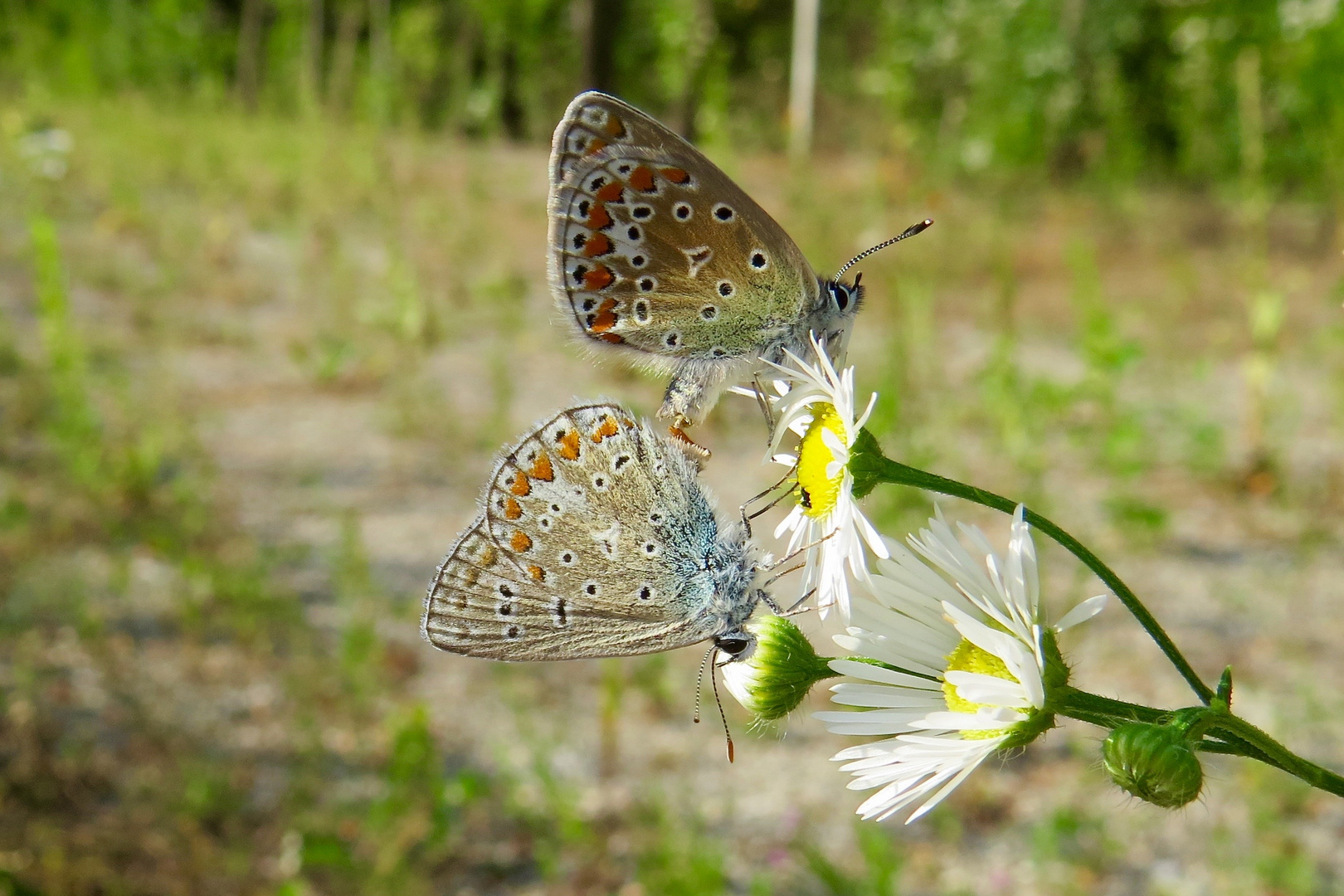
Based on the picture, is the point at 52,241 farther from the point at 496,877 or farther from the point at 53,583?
the point at 496,877

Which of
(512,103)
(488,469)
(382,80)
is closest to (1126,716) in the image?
(488,469)

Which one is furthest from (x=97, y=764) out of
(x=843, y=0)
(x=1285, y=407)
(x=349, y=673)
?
(x=843, y=0)

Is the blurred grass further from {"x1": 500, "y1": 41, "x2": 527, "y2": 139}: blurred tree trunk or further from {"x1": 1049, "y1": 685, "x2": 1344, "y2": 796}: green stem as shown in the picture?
{"x1": 500, "y1": 41, "x2": 527, "y2": 139}: blurred tree trunk

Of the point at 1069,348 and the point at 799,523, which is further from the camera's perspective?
the point at 1069,348

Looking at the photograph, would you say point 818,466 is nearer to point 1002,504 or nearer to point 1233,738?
point 1002,504

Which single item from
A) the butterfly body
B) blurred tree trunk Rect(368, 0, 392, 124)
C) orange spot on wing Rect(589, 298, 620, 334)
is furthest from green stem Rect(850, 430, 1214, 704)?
blurred tree trunk Rect(368, 0, 392, 124)
